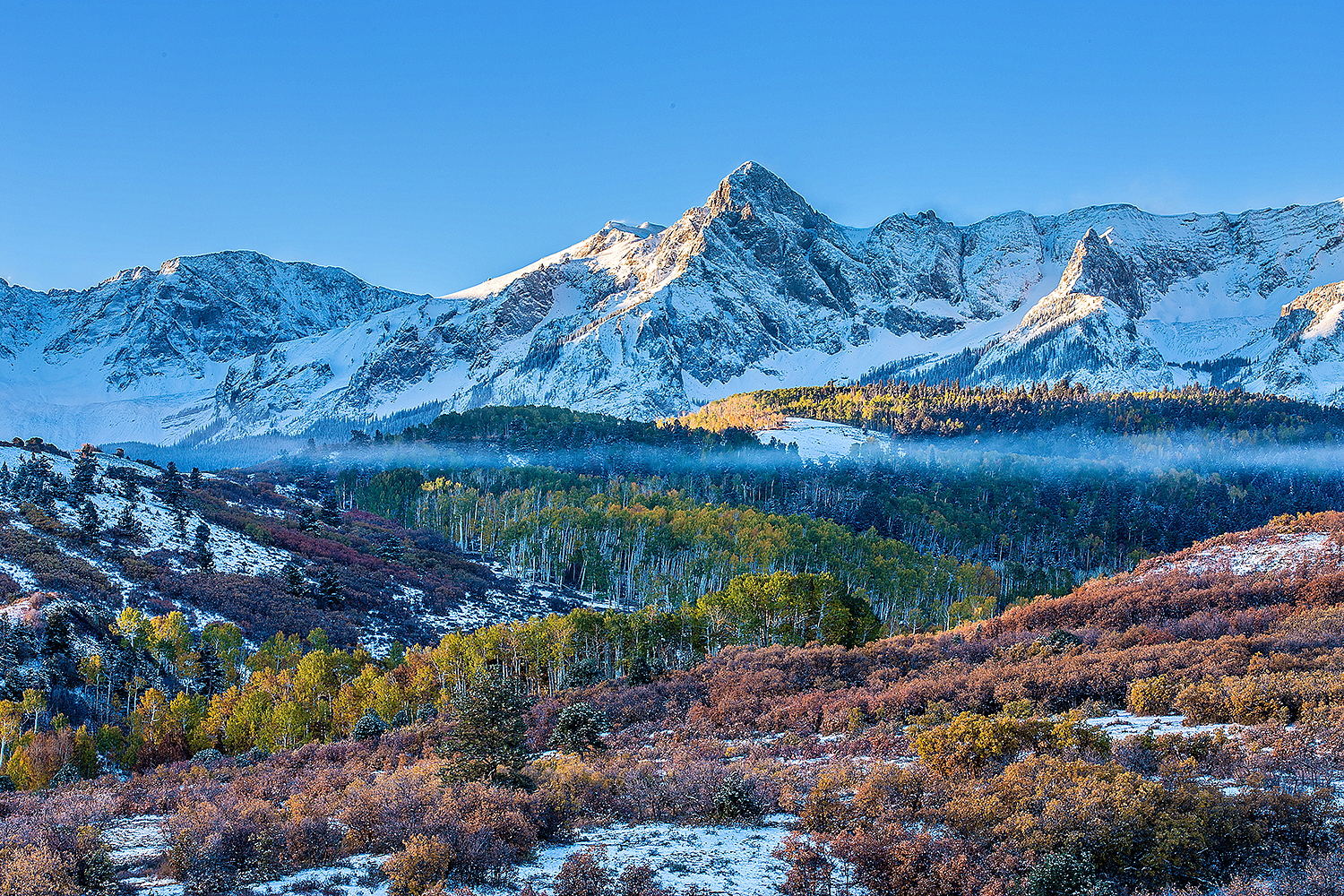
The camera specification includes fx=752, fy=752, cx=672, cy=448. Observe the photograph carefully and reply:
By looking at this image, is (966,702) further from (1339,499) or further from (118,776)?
(1339,499)

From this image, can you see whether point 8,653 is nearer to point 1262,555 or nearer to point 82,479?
point 82,479

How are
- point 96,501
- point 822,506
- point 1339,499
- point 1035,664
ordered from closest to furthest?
point 1035,664
point 96,501
point 822,506
point 1339,499

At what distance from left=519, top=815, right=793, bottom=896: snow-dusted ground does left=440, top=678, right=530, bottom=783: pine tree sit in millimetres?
4237

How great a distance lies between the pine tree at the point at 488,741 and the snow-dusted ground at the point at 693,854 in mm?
4237

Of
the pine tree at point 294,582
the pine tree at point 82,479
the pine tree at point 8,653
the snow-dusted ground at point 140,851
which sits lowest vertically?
the pine tree at point 294,582

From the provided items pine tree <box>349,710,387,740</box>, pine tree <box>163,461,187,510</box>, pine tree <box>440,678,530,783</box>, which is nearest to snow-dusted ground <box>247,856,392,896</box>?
pine tree <box>440,678,530,783</box>

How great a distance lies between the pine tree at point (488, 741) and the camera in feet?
70.9

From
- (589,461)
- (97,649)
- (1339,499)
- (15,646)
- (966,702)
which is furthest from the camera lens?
(589,461)

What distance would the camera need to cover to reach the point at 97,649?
48594mm

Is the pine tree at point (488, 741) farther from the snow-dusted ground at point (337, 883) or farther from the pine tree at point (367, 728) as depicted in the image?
the pine tree at point (367, 728)

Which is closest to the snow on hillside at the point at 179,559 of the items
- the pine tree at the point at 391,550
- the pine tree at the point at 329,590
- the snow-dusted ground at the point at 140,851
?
the pine tree at the point at 329,590

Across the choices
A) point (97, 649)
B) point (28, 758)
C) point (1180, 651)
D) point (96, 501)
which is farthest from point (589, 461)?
point (1180, 651)

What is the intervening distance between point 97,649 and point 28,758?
48.5ft

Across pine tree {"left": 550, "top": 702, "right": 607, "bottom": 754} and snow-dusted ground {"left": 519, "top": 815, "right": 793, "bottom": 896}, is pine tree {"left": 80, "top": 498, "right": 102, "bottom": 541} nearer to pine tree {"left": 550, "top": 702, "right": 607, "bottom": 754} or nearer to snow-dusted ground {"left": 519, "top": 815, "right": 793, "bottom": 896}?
pine tree {"left": 550, "top": 702, "right": 607, "bottom": 754}
